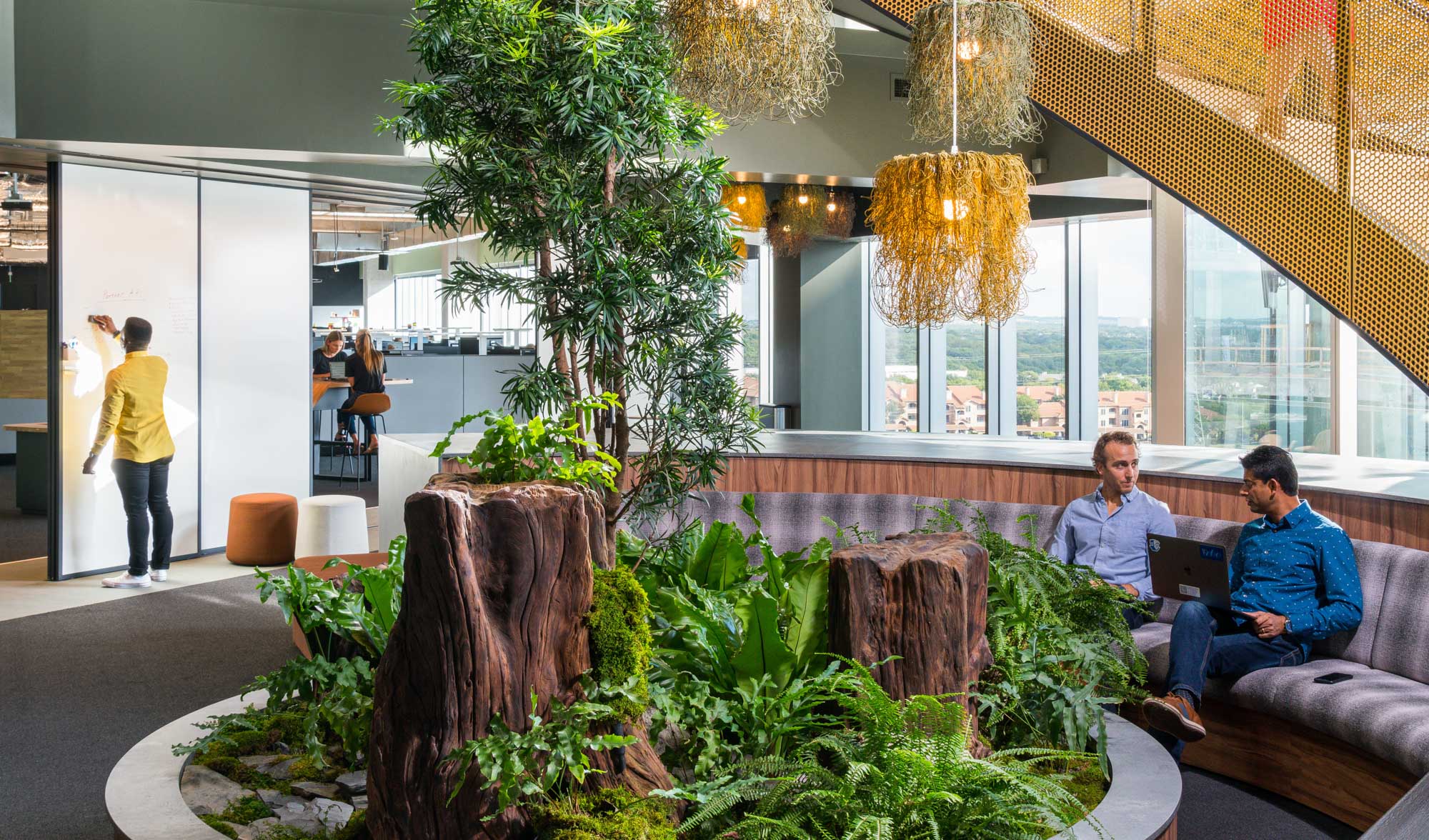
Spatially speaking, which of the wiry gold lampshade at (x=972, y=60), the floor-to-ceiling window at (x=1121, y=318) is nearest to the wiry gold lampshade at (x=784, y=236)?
the floor-to-ceiling window at (x=1121, y=318)

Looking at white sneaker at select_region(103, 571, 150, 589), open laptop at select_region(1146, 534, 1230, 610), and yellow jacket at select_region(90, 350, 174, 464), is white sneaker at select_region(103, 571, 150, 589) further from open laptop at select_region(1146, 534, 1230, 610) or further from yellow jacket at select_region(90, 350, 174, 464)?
open laptop at select_region(1146, 534, 1230, 610)

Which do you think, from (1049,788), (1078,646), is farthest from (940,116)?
(1049,788)

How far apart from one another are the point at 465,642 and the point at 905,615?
1.04 m

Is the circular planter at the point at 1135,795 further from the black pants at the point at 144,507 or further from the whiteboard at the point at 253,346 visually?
the whiteboard at the point at 253,346

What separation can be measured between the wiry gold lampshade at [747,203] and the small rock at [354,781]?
20.8ft

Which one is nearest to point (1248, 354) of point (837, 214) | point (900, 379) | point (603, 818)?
point (837, 214)

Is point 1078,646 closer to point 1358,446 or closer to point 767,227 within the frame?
point 1358,446

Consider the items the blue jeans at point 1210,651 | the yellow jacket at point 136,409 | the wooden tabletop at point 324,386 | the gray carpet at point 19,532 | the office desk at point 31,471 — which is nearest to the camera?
the blue jeans at point 1210,651

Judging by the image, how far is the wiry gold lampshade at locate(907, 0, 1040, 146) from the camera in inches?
181

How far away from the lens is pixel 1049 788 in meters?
2.25

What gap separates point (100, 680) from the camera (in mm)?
5137

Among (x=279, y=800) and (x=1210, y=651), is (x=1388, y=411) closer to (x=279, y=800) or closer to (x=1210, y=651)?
(x=1210, y=651)

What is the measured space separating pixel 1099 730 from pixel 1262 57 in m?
3.24

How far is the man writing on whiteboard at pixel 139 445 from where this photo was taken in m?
7.01
